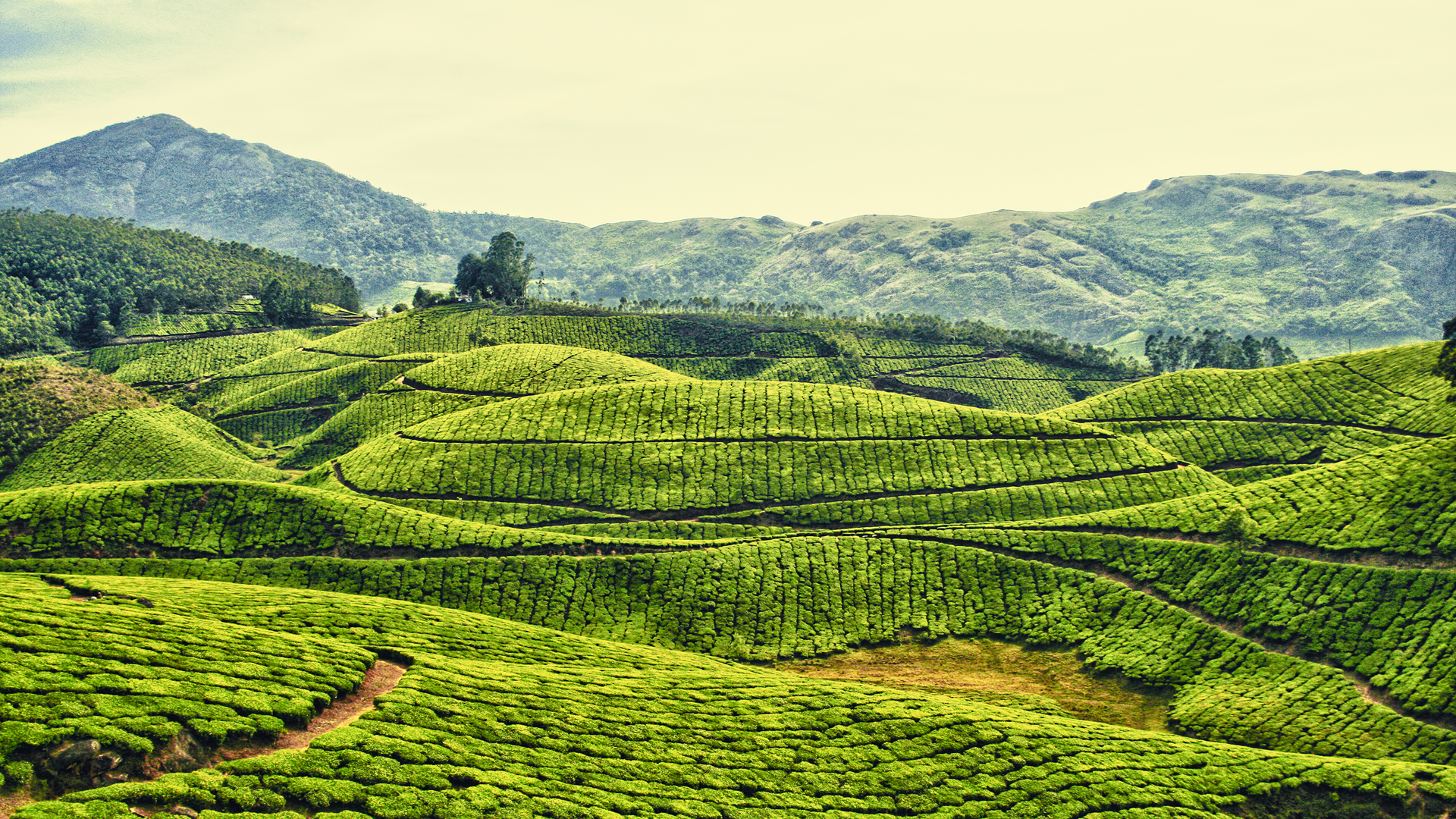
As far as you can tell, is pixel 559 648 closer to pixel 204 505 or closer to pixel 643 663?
pixel 643 663

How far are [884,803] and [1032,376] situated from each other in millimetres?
174028

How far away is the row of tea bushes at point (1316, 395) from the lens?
104875mm

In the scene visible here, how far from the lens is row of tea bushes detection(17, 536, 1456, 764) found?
2493 inches

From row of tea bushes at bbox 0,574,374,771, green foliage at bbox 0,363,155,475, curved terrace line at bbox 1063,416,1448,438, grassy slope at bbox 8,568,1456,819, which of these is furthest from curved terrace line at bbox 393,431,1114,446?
green foliage at bbox 0,363,155,475

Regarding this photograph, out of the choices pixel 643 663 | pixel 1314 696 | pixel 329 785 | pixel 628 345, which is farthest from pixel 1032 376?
pixel 329 785

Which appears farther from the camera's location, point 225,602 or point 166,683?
point 225,602

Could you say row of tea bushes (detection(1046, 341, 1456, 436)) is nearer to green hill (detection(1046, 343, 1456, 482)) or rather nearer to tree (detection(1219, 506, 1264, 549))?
green hill (detection(1046, 343, 1456, 482))

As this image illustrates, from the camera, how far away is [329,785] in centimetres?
2892

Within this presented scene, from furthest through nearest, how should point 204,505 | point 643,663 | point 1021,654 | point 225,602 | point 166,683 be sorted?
point 204,505 < point 1021,654 < point 643,663 < point 225,602 < point 166,683

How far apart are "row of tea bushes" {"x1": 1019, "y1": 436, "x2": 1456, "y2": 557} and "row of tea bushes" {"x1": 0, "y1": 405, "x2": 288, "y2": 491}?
11404 centimetres

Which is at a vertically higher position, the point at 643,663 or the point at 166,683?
the point at 166,683

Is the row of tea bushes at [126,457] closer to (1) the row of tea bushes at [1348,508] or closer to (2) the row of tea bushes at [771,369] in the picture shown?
(2) the row of tea bushes at [771,369]

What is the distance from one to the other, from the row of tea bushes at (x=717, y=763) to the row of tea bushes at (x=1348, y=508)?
27.6 metres

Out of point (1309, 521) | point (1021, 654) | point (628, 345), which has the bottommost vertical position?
point (1021, 654)
